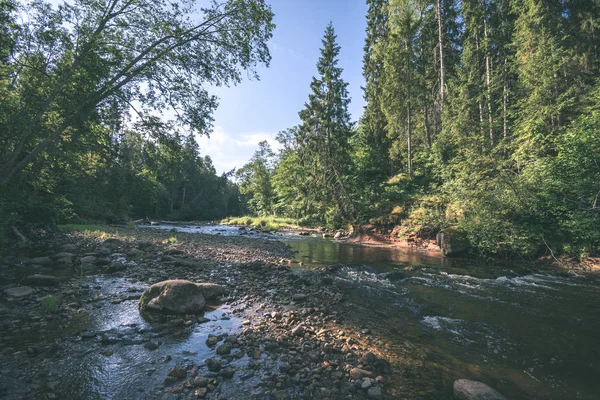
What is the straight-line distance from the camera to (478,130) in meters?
20.3

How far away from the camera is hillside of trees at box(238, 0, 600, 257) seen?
40.7 ft

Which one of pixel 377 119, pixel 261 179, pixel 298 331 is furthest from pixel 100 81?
pixel 261 179

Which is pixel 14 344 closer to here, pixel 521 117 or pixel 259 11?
pixel 259 11

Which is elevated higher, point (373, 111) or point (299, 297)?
point (373, 111)

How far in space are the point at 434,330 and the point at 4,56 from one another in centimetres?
1334

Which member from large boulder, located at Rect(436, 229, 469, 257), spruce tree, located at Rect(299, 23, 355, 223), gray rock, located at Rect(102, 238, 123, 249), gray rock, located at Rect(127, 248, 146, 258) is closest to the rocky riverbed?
gray rock, located at Rect(127, 248, 146, 258)

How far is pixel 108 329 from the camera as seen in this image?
14.7ft

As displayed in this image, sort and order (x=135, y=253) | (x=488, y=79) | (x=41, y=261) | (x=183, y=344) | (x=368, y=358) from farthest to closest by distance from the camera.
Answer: (x=488, y=79) → (x=135, y=253) → (x=41, y=261) → (x=183, y=344) → (x=368, y=358)

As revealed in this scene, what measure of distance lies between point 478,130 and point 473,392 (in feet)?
74.4

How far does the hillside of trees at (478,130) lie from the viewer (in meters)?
12.4

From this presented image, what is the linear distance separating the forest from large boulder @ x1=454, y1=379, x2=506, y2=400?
966 cm

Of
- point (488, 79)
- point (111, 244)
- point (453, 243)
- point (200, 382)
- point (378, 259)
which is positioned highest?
point (488, 79)

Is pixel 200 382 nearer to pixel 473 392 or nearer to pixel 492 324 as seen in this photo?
pixel 473 392

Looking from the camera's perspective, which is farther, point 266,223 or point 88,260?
point 266,223
